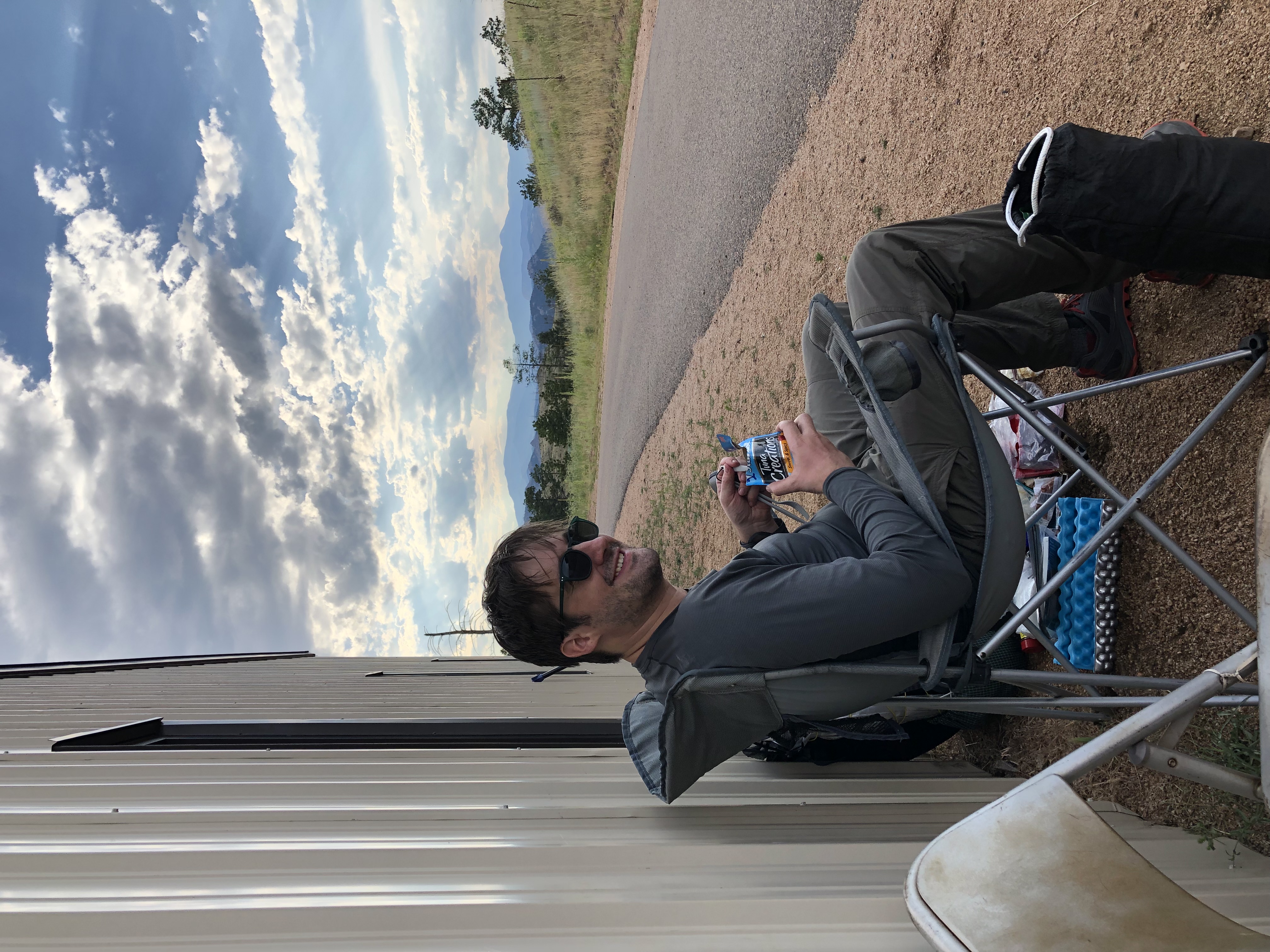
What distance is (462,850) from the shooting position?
1578mm

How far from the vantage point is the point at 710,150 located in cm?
846

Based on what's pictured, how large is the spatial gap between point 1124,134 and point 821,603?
8.08ft

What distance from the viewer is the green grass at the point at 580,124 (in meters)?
15.2

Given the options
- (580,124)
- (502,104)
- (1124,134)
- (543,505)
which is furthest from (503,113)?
(1124,134)

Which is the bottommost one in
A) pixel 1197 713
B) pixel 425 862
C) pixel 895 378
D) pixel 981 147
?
pixel 1197 713

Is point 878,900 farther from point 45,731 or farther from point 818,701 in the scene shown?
point 45,731

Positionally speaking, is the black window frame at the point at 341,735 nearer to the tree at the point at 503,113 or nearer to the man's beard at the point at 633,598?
the man's beard at the point at 633,598

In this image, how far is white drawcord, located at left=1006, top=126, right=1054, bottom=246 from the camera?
1802mm

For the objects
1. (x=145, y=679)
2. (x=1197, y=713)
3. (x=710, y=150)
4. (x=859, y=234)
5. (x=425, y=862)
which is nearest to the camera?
(x=425, y=862)

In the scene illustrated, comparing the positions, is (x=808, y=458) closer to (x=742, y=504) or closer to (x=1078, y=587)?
(x=742, y=504)

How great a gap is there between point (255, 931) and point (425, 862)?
1.14 ft

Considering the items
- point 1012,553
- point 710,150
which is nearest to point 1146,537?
point 1012,553

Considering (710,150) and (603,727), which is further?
(710,150)

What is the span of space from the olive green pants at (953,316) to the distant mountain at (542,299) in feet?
58.8
